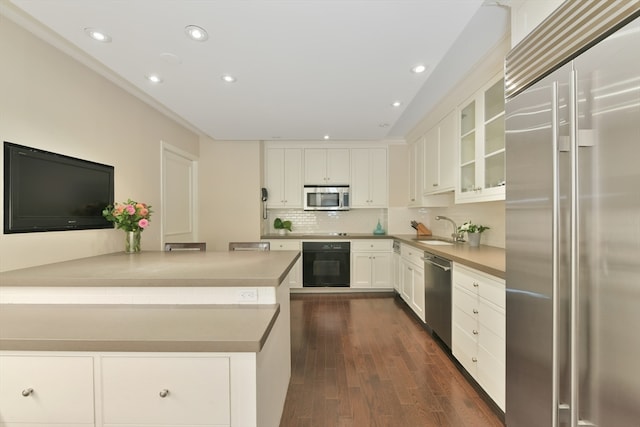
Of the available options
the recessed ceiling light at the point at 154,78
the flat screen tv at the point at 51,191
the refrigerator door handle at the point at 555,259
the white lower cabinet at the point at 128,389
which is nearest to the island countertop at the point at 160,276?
the white lower cabinet at the point at 128,389

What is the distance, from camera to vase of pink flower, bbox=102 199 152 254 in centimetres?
246

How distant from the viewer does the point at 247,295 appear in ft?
4.60

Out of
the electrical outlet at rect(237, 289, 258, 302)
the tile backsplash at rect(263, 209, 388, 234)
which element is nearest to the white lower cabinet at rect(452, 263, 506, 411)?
the electrical outlet at rect(237, 289, 258, 302)

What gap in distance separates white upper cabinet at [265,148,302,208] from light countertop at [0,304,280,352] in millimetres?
3424

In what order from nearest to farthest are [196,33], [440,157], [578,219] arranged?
[578,219] < [196,33] < [440,157]

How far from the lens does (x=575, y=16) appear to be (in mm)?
1063

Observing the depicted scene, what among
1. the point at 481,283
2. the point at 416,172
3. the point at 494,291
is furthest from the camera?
the point at 416,172

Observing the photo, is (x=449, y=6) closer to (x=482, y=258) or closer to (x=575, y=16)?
(x=575, y=16)

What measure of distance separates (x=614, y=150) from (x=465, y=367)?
6.48 ft

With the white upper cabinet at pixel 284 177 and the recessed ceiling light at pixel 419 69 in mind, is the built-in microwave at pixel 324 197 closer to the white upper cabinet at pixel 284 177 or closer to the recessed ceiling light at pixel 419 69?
the white upper cabinet at pixel 284 177

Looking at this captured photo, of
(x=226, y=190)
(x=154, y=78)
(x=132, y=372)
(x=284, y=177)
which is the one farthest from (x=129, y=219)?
(x=284, y=177)

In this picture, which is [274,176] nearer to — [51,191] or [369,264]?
[369,264]

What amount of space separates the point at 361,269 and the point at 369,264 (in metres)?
0.15

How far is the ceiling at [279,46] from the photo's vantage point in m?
1.51
